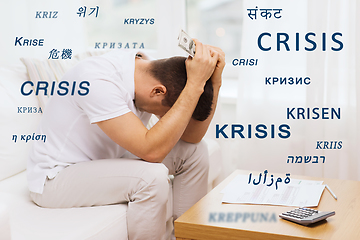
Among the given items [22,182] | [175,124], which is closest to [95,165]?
[175,124]

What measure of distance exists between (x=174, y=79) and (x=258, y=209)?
452 mm

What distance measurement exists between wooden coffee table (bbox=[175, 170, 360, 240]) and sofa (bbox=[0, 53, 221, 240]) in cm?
23

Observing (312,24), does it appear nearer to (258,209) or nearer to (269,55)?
(269,55)

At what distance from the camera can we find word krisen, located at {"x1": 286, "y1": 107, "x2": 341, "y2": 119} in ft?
6.33

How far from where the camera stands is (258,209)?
1.04 meters

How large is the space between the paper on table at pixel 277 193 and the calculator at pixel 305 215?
3.3 inches

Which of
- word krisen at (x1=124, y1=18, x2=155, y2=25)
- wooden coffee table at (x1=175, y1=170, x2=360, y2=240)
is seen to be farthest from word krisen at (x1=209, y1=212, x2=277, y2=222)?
word krisen at (x1=124, y1=18, x2=155, y2=25)

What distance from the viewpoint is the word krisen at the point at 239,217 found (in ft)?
3.18

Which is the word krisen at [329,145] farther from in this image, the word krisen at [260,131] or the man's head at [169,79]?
the man's head at [169,79]

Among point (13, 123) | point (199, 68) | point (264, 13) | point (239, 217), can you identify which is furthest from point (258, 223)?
point (264, 13)

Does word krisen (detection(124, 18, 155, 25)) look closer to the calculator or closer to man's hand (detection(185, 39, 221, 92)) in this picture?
man's hand (detection(185, 39, 221, 92))

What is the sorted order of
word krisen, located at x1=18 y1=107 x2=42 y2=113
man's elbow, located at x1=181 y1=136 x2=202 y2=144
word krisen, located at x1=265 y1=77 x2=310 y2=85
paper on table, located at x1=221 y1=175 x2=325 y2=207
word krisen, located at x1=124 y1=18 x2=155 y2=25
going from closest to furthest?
paper on table, located at x1=221 y1=175 x2=325 y2=207 < man's elbow, located at x1=181 y1=136 x2=202 y2=144 < word krisen, located at x1=18 y1=107 x2=42 y2=113 < word krisen, located at x1=265 y1=77 x2=310 y2=85 < word krisen, located at x1=124 y1=18 x2=155 y2=25

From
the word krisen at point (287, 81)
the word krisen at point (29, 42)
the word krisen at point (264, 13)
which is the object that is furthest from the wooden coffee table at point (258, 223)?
the word krisen at point (29, 42)

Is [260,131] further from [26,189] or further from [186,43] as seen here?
[26,189]
